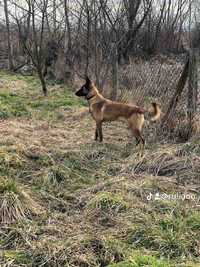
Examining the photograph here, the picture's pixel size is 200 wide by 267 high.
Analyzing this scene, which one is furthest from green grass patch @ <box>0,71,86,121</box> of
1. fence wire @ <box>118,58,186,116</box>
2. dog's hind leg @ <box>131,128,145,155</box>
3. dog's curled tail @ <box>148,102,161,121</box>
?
dog's curled tail @ <box>148,102,161,121</box>

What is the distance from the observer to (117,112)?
7.10 meters

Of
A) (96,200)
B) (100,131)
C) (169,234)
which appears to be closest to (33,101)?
(100,131)

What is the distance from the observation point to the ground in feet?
11.6

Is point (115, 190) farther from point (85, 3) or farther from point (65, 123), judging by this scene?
point (85, 3)

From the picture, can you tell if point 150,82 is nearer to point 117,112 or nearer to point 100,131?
point 117,112

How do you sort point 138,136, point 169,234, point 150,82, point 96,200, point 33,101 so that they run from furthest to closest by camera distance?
point 33,101 → point 150,82 → point 138,136 → point 96,200 → point 169,234

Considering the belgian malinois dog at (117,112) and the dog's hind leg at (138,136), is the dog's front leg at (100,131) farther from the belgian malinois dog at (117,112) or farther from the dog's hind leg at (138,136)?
the dog's hind leg at (138,136)

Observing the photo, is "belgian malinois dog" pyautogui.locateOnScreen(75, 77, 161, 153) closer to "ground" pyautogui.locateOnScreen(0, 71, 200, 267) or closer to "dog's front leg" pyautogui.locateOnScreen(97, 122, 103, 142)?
"dog's front leg" pyautogui.locateOnScreen(97, 122, 103, 142)

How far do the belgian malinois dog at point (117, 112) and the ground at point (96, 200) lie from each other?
27cm

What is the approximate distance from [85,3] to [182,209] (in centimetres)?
975

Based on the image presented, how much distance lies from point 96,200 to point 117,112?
287 cm

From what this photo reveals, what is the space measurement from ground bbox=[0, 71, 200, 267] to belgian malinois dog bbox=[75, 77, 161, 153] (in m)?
0.27

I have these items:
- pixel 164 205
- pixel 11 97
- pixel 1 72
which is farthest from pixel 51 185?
pixel 1 72

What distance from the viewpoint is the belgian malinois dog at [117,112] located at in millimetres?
6867
